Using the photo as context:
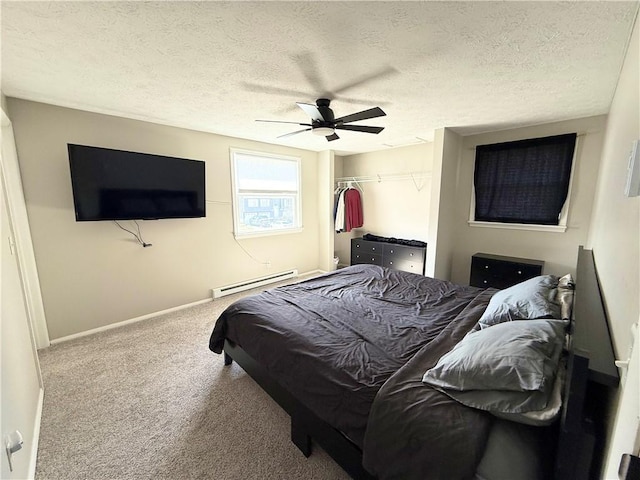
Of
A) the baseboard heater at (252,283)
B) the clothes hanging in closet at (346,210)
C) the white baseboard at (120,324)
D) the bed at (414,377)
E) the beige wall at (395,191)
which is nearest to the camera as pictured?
the bed at (414,377)

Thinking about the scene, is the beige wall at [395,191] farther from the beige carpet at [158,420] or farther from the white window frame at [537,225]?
the beige carpet at [158,420]

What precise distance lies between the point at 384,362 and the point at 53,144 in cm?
338

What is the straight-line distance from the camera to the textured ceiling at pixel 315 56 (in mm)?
1312

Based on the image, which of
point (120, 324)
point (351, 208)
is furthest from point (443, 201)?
point (120, 324)

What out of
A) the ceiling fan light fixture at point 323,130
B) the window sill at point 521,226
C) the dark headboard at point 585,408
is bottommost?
the dark headboard at point 585,408

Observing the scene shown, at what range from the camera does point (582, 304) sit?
1.20 metres

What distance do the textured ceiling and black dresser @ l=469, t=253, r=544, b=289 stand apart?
170 cm

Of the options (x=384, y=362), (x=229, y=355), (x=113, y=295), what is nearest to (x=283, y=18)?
(x=384, y=362)

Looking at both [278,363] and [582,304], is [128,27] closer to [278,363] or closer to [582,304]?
[278,363]

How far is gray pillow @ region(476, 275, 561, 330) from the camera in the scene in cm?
148

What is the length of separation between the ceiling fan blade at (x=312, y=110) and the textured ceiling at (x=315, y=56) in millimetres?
156

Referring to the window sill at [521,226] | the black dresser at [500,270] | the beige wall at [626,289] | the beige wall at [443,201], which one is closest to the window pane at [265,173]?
the beige wall at [443,201]

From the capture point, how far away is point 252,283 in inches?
165

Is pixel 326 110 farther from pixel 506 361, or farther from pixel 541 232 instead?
pixel 541 232
